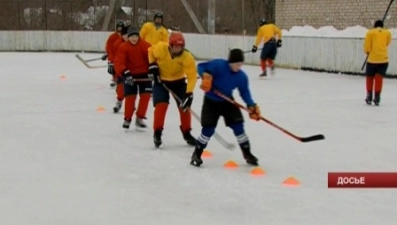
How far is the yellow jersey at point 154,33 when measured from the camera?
12.2 m

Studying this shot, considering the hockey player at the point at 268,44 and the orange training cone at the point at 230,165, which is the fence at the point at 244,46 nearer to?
the hockey player at the point at 268,44

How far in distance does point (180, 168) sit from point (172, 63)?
4.65ft

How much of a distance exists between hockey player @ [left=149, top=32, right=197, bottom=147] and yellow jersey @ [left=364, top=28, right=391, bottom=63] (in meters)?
4.80

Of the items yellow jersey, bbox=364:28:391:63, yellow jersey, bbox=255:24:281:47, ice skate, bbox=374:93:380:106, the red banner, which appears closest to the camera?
the red banner

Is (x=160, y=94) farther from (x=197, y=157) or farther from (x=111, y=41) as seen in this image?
(x=111, y=41)

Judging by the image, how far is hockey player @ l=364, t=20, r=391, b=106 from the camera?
1081cm

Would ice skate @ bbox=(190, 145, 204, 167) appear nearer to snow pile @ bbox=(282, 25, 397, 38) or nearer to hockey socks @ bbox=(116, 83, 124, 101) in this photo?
hockey socks @ bbox=(116, 83, 124, 101)

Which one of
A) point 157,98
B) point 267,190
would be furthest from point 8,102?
point 267,190

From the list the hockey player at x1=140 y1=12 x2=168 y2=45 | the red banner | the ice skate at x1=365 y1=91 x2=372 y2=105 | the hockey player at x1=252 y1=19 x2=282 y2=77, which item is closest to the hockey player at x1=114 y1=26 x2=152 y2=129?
the red banner

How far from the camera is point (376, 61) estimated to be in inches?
435

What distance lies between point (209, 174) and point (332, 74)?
1107 cm

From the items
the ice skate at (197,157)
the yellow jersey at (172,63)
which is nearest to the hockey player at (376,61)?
the yellow jersey at (172,63)

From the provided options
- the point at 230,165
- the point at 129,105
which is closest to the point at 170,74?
the point at 129,105

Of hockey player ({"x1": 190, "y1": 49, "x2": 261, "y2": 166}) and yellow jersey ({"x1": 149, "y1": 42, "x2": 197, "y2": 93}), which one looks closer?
hockey player ({"x1": 190, "y1": 49, "x2": 261, "y2": 166})
